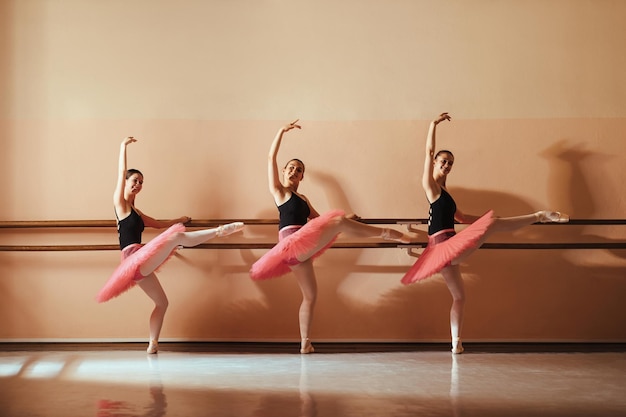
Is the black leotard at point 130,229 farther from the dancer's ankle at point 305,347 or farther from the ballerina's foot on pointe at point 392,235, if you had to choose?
the ballerina's foot on pointe at point 392,235

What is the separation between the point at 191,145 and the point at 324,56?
108 cm

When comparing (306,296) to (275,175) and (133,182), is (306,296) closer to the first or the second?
(275,175)

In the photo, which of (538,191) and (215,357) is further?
(538,191)

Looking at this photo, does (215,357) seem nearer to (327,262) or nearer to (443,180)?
(327,262)

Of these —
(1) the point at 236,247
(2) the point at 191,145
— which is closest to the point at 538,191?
(1) the point at 236,247

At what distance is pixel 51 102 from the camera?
176 inches

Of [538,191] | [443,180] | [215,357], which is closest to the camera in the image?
[215,357]

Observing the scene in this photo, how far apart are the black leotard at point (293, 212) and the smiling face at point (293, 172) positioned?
0.10 metres

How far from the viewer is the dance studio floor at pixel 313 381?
2375mm

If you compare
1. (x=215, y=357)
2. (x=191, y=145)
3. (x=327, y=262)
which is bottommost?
(x=215, y=357)

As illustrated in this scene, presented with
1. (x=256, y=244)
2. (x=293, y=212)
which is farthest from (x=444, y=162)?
(x=256, y=244)

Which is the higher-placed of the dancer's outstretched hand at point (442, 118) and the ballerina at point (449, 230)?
the dancer's outstretched hand at point (442, 118)

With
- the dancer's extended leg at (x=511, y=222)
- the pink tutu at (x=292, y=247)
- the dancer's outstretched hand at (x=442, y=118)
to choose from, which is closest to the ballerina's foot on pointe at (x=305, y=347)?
the pink tutu at (x=292, y=247)

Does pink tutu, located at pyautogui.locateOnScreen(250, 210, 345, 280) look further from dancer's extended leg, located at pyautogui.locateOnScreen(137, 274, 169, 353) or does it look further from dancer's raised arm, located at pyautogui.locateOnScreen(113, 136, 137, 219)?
dancer's raised arm, located at pyautogui.locateOnScreen(113, 136, 137, 219)
